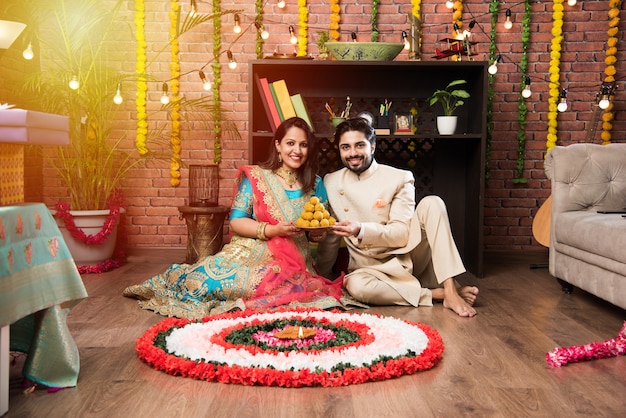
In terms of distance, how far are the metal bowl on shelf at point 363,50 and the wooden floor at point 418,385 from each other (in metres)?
1.77

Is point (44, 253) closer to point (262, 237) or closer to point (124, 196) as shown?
point (262, 237)

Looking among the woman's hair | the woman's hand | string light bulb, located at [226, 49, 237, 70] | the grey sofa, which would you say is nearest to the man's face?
the woman's hair

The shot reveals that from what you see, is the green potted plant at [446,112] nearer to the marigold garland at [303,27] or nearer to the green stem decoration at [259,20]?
the marigold garland at [303,27]

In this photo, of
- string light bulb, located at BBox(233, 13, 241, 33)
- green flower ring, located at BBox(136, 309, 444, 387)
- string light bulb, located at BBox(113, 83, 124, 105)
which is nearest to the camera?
green flower ring, located at BBox(136, 309, 444, 387)

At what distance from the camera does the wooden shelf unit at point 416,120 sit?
4438 millimetres

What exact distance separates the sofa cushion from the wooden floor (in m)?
0.33

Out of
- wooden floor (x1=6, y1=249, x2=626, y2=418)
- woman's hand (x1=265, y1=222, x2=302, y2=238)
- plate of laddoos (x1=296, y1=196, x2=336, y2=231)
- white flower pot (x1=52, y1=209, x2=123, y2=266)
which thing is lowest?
wooden floor (x1=6, y1=249, x2=626, y2=418)

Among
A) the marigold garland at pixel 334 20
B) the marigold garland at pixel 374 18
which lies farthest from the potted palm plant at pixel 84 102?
the marigold garland at pixel 374 18

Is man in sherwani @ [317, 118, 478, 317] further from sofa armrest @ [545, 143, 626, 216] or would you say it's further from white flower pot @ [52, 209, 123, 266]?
white flower pot @ [52, 209, 123, 266]

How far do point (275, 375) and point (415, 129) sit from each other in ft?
8.67

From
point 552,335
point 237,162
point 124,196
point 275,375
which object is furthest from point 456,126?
point 275,375

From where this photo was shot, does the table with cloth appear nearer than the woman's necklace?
Yes

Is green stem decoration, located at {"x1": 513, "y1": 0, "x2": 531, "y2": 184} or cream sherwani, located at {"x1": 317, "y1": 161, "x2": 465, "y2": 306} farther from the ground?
Result: green stem decoration, located at {"x1": 513, "y1": 0, "x2": 531, "y2": 184}

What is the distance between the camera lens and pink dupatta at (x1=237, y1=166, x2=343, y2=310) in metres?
3.30
